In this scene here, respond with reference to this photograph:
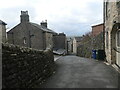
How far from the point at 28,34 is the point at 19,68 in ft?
114

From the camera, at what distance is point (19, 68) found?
699cm

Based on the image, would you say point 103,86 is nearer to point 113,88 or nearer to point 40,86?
point 113,88

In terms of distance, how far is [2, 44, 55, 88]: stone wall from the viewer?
19.3 feet

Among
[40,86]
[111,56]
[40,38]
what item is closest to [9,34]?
[40,38]

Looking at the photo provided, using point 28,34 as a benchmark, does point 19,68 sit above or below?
below

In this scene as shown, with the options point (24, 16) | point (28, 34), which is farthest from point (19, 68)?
point (24, 16)

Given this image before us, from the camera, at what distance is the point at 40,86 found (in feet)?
29.0

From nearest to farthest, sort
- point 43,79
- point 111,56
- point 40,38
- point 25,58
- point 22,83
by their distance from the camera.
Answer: point 22,83 → point 25,58 → point 43,79 → point 111,56 → point 40,38

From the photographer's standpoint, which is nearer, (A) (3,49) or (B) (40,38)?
(A) (3,49)

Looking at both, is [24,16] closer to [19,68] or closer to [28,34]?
[28,34]

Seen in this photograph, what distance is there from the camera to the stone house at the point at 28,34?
40594 millimetres

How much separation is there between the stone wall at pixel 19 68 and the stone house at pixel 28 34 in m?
31.0

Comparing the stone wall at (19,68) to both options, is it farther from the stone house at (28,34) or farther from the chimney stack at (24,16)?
the chimney stack at (24,16)

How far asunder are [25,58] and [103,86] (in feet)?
12.4
